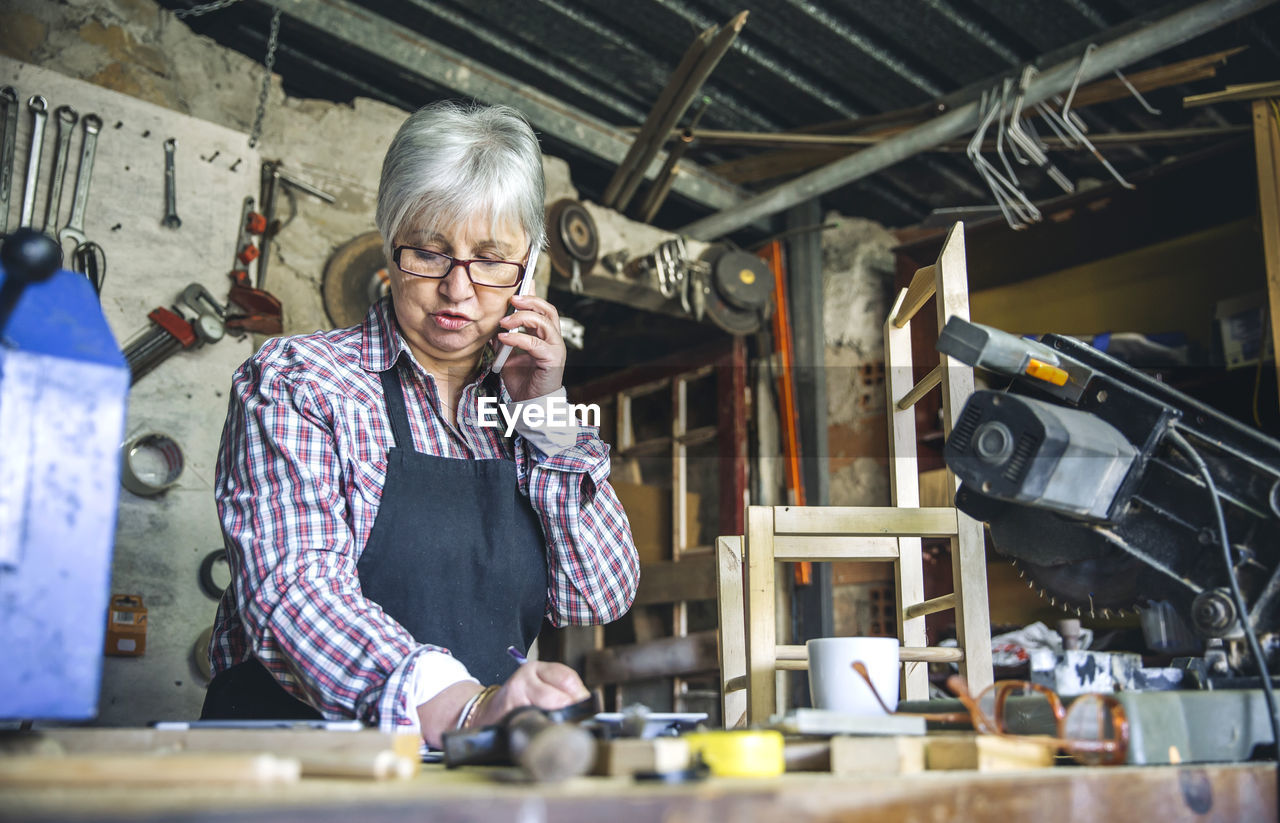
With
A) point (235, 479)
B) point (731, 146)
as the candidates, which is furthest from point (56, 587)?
point (731, 146)

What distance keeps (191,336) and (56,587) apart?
2.58 m

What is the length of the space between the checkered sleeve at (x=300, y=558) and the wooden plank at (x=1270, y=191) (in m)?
2.85

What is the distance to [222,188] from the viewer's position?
10.9 ft

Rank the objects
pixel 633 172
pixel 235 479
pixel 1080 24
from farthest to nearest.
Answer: pixel 633 172
pixel 1080 24
pixel 235 479

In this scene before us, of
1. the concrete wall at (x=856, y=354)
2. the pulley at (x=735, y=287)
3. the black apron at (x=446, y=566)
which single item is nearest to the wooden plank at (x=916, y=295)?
the black apron at (x=446, y=566)

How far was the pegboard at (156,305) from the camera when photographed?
2.96 metres

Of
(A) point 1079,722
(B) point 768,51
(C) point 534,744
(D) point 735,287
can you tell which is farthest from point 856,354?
(C) point 534,744

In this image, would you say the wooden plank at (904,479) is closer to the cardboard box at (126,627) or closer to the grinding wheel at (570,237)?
the grinding wheel at (570,237)

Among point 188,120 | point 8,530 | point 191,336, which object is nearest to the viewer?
point 8,530

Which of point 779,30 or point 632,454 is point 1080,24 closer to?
point 779,30

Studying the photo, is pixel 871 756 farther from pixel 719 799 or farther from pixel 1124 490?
pixel 1124 490

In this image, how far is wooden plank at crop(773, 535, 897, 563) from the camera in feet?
6.88

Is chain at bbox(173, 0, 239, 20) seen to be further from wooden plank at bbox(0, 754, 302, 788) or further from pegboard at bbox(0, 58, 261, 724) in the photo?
wooden plank at bbox(0, 754, 302, 788)


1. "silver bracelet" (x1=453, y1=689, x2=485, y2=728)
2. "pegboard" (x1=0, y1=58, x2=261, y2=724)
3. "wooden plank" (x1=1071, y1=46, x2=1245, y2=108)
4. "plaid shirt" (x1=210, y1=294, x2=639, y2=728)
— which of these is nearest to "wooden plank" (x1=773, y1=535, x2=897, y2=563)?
"plaid shirt" (x1=210, y1=294, x2=639, y2=728)
